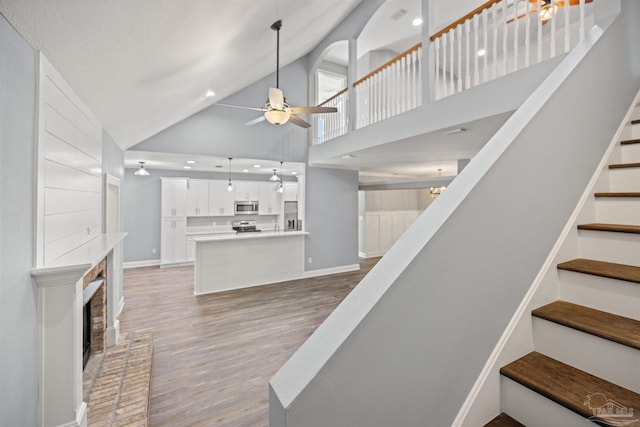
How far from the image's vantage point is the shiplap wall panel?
4.80 ft

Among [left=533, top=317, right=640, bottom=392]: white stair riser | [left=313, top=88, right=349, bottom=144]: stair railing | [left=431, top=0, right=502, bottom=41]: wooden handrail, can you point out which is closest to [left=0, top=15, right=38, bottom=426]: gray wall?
[left=533, top=317, right=640, bottom=392]: white stair riser

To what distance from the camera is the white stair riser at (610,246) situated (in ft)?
4.05

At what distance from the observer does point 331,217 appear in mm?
6555

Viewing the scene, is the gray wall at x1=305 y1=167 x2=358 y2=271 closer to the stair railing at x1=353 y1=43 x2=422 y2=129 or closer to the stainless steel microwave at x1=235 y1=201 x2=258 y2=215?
the stair railing at x1=353 y1=43 x2=422 y2=129

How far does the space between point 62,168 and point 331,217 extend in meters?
5.17

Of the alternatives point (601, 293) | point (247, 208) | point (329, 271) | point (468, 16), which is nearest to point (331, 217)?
point (329, 271)

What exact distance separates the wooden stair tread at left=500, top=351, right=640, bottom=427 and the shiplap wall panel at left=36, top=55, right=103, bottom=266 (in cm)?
229

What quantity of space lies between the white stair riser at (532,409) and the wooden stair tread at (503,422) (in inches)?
0.6

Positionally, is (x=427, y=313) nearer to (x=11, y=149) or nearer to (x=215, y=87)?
(x=11, y=149)

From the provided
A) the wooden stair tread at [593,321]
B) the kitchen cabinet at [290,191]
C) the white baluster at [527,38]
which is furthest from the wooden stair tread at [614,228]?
the kitchen cabinet at [290,191]

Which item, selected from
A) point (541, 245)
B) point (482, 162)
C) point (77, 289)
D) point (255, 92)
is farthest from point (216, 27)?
point (255, 92)

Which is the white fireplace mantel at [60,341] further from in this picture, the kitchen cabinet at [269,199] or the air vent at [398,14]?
the kitchen cabinet at [269,199]

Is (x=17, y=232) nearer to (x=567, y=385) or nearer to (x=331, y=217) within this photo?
(x=567, y=385)

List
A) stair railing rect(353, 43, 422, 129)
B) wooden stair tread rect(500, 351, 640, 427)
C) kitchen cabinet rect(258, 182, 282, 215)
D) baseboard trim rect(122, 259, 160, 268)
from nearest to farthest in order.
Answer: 1. wooden stair tread rect(500, 351, 640, 427)
2. stair railing rect(353, 43, 422, 129)
3. baseboard trim rect(122, 259, 160, 268)
4. kitchen cabinet rect(258, 182, 282, 215)
